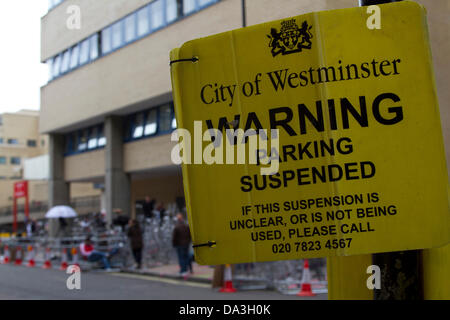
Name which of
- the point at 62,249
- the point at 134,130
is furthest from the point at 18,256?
the point at 134,130

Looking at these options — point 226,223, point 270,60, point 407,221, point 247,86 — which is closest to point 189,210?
point 226,223

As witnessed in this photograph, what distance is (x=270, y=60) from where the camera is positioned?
2.36m

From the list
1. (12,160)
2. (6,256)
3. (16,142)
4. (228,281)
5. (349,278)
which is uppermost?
(16,142)

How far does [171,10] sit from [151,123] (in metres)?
4.98

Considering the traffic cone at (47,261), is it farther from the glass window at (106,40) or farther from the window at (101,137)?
the glass window at (106,40)

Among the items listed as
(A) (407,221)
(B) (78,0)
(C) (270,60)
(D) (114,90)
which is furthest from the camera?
(B) (78,0)

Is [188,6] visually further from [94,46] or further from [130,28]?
[94,46]

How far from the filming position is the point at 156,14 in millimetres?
21938

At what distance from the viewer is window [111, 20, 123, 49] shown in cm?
2383

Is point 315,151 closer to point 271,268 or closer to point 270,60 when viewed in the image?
point 270,60

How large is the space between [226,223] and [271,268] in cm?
1004

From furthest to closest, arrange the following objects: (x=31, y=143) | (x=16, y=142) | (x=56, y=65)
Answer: (x=31, y=143) → (x=16, y=142) → (x=56, y=65)

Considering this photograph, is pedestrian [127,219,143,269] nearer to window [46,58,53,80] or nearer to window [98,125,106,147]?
window [98,125,106,147]

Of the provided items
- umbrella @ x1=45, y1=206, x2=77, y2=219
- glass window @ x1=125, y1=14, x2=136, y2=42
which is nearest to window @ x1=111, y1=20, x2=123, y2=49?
glass window @ x1=125, y1=14, x2=136, y2=42
